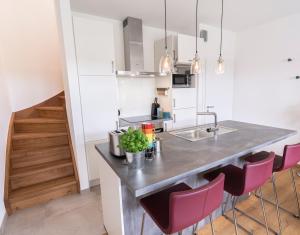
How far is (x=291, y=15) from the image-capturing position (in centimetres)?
294

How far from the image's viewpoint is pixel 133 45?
2.97 m

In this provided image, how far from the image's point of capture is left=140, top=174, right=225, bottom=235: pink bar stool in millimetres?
982

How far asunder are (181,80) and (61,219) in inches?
107

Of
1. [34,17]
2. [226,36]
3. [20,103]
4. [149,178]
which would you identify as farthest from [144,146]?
[34,17]

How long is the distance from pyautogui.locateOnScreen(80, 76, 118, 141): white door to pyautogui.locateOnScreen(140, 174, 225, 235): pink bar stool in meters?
1.55

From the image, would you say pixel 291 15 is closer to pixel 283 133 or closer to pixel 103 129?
pixel 283 133

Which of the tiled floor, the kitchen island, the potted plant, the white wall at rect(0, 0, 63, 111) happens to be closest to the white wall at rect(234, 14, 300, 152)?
the kitchen island

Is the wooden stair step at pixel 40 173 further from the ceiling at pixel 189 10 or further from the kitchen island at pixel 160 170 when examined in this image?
the ceiling at pixel 189 10

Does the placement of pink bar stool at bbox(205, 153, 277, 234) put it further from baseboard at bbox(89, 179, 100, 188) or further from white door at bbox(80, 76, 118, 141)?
baseboard at bbox(89, 179, 100, 188)

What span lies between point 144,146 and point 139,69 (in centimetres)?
214

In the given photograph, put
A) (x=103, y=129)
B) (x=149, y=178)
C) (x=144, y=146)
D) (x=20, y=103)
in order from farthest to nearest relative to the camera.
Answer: (x=20, y=103) → (x=103, y=129) → (x=144, y=146) → (x=149, y=178)

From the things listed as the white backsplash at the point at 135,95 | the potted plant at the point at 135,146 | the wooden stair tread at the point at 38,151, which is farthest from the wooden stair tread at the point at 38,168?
the potted plant at the point at 135,146

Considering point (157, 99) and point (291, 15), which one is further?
point (157, 99)

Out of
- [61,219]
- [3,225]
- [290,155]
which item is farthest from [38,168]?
[290,155]
